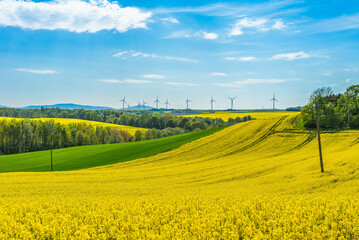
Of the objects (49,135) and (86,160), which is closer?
(86,160)

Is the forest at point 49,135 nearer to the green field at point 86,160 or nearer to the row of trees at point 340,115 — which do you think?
the green field at point 86,160

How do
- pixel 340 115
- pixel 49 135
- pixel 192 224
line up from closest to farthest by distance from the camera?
pixel 192 224
pixel 340 115
pixel 49 135

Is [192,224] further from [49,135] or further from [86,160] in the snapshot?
[49,135]

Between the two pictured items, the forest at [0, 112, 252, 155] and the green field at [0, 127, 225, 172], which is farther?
the forest at [0, 112, 252, 155]

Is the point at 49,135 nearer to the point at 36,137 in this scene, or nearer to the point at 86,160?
the point at 36,137

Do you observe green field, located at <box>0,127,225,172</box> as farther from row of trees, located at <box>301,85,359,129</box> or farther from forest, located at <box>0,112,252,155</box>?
forest, located at <box>0,112,252,155</box>

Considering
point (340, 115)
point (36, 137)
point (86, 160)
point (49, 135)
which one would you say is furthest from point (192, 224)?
point (36, 137)

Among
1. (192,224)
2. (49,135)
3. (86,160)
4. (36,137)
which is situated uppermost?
(192,224)

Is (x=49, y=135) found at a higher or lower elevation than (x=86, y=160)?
higher

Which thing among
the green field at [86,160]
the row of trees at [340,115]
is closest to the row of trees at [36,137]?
the green field at [86,160]

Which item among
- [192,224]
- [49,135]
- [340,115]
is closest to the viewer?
[192,224]

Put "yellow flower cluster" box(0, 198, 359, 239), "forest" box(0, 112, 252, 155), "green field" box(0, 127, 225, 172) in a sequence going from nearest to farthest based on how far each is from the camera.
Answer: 1. "yellow flower cluster" box(0, 198, 359, 239)
2. "green field" box(0, 127, 225, 172)
3. "forest" box(0, 112, 252, 155)

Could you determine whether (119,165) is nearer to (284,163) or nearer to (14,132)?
(284,163)

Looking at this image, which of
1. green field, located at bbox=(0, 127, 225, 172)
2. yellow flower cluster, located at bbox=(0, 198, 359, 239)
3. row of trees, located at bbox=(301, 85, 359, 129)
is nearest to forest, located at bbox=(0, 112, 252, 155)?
green field, located at bbox=(0, 127, 225, 172)
